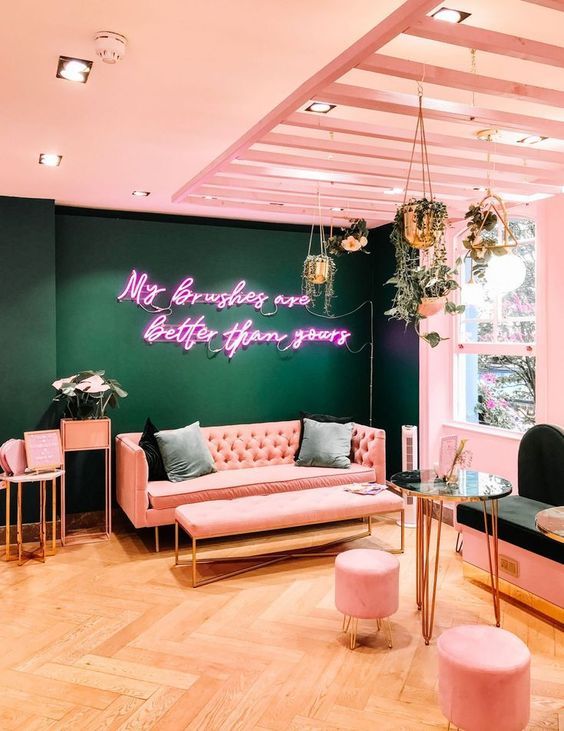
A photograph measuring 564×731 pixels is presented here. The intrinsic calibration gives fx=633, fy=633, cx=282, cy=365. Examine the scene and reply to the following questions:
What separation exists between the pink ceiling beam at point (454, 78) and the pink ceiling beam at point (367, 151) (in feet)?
2.60

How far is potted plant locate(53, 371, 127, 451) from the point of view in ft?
17.5

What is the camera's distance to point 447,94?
3240mm

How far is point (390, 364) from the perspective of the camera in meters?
6.88

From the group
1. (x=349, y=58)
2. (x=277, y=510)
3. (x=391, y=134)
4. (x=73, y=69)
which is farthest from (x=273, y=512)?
→ (x=349, y=58)

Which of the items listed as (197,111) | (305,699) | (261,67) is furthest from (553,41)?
(305,699)

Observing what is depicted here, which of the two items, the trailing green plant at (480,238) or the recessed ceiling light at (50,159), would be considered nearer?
the trailing green plant at (480,238)

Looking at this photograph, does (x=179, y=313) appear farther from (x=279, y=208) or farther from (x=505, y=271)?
(x=505, y=271)

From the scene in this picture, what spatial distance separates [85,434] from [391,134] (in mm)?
3582

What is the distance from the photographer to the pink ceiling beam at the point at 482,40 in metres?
2.11

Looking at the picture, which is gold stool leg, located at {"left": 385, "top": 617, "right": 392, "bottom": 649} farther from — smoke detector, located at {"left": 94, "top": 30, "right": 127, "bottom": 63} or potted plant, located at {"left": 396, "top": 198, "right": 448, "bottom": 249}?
smoke detector, located at {"left": 94, "top": 30, "right": 127, "bottom": 63}

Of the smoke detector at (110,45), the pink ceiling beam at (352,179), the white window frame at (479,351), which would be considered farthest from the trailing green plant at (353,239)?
the smoke detector at (110,45)

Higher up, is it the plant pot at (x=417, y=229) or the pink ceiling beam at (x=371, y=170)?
the pink ceiling beam at (x=371, y=170)

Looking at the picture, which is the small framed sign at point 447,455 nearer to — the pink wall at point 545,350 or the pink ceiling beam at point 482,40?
the pink wall at point 545,350

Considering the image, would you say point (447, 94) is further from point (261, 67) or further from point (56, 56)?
point (56, 56)
